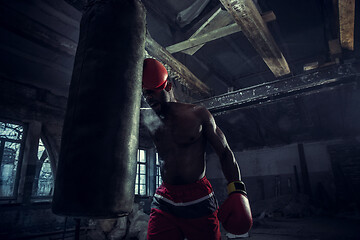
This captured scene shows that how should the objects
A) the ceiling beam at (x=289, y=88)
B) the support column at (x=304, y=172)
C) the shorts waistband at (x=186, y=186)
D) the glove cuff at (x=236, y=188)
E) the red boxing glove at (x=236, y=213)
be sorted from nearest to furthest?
the red boxing glove at (x=236, y=213), the glove cuff at (x=236, y=188), the shorts waistband at (x=186, y=186), the ceiling beam at (x=289, y=88), the support column at (x=304, y=172)

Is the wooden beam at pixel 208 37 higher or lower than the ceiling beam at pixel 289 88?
higher

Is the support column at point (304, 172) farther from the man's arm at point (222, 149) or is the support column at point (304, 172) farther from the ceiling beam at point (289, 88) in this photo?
the man's arm at point (222, 149)

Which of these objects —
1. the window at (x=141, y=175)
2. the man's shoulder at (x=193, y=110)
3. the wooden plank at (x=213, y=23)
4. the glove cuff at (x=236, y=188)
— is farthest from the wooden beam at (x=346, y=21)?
the window at (x=141, y=175)

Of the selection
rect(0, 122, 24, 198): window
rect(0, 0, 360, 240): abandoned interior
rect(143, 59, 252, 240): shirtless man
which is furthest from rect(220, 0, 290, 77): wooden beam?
rect(0, 122, 24, 198): window

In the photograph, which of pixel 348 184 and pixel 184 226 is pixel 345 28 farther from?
pixel 348 184

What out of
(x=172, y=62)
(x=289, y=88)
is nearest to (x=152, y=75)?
(x=172, y=62)

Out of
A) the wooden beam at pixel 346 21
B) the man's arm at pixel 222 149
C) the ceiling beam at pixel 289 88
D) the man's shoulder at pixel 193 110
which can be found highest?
the wooden beam at pixel 346 21

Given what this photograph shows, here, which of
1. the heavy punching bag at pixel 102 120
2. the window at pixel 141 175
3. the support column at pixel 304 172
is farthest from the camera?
the support column at pixel 304 172

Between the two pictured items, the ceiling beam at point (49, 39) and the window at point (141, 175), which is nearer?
the ceiling beam at point (49, 39)

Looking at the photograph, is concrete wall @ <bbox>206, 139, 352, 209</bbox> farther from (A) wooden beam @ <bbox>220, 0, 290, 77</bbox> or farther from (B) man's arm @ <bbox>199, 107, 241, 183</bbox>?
(B) man's arm @ <bbox>199, 107, 241, 183</bbox>

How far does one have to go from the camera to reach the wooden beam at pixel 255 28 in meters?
2.54

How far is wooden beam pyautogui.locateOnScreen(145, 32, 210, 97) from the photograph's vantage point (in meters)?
3.29

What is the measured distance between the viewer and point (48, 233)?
510 cm

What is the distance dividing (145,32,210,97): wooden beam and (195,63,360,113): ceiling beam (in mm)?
342
